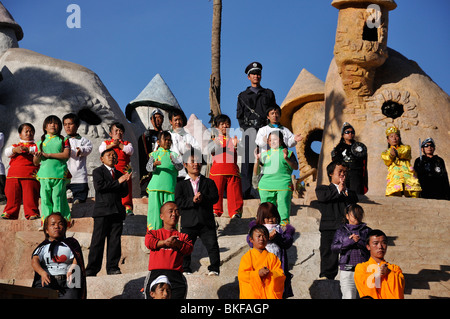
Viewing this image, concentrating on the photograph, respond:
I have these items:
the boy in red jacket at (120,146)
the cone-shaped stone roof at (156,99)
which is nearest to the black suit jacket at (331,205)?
the boy in red jacket at (120,146)

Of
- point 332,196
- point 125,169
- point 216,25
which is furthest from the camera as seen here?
point 216,25

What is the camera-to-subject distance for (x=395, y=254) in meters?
8.59

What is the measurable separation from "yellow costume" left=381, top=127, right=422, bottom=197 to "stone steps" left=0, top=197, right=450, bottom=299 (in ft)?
2.67

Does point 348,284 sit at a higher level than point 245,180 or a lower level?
lower

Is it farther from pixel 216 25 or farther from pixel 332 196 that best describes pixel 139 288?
pixel 216 25

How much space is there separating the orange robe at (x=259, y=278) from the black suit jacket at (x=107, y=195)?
2.03 m

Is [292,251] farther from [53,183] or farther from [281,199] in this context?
[53,183]

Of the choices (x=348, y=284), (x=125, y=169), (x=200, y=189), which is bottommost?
(x=348, y=284)

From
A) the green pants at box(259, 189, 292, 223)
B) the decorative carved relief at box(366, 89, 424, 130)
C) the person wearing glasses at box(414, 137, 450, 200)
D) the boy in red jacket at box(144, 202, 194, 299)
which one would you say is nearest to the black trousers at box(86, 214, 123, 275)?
the boy in red jacket at box(144, 202, 194, 299)

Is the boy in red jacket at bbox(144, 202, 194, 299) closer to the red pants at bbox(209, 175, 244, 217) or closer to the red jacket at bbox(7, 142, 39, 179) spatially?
the red pants at bbox(209, 175, 244, 217)

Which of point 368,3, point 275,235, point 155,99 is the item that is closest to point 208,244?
point 275,235

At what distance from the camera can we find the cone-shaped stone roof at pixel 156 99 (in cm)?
2283
